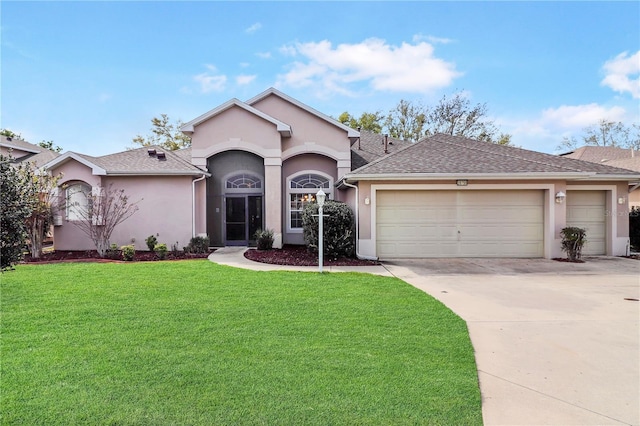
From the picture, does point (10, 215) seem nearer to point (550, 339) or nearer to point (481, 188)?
point (550, 339)

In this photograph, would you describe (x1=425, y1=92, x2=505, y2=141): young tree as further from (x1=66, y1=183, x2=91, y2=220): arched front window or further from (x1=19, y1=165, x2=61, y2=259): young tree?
(x1=19, y1=165, x2=61, y2=259): young tree

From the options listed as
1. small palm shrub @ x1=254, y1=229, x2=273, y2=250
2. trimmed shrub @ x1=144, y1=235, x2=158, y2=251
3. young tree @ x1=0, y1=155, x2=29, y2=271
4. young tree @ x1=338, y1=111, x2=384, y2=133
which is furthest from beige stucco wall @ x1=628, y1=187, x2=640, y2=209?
young tree @ x1=0, y1=155, x2=29, y2=271

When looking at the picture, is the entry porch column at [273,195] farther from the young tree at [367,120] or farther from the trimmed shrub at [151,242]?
the young tree at [367,120]

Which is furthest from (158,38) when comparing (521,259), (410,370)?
(521,259)

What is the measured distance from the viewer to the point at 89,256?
1234cm

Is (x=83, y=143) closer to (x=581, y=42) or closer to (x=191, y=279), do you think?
(x=191, y=279)

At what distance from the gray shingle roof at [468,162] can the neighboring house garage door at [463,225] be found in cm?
89

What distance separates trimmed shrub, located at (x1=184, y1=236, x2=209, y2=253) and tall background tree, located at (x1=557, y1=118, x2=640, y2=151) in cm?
4208

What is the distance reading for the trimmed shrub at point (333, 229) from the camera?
11.0 m

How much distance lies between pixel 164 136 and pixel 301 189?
22304mm

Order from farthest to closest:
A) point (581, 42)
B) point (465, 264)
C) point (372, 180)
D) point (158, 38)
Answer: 1. point (581, 42)
2. point (158, 38)
3. point (372, 180)
4. point (465, 264)

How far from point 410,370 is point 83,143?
29.2 metres

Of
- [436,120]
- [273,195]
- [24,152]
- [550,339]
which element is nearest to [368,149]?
[273,195]

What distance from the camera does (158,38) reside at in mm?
13016
